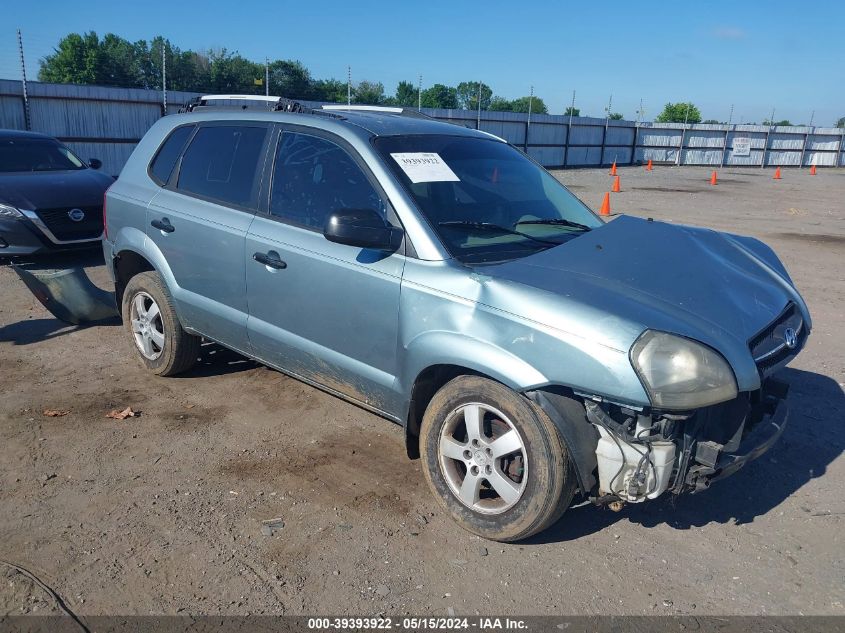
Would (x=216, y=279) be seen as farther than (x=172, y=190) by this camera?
No

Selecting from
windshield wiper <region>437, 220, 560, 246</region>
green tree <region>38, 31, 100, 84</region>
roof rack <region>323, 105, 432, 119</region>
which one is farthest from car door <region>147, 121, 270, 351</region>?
green tree <region>38, 31, 100, 84</region>

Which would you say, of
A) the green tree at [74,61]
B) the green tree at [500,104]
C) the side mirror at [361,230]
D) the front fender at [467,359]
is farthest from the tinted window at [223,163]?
the green tree at [500,104]

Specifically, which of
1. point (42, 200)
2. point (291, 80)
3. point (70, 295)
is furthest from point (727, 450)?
point (291, 80)

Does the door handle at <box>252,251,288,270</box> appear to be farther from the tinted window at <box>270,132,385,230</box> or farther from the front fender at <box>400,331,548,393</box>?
the front fender at <box>400,331,548,393</box>

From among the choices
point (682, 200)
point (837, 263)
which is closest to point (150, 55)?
A: point (682, 200)

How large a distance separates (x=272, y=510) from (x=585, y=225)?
7.98ft

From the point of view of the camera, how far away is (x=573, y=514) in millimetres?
3676

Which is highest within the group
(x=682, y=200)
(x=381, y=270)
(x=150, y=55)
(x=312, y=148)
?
(x=150, y=55)

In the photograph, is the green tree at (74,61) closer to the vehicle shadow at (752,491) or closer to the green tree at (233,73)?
the green tree at (233,73)

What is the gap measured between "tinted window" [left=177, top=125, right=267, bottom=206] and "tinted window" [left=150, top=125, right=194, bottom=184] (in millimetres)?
122

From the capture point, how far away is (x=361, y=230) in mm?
3455

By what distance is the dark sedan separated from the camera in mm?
8609

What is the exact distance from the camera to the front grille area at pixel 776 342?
10.4 feet

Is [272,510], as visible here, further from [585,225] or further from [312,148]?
[585,225]
